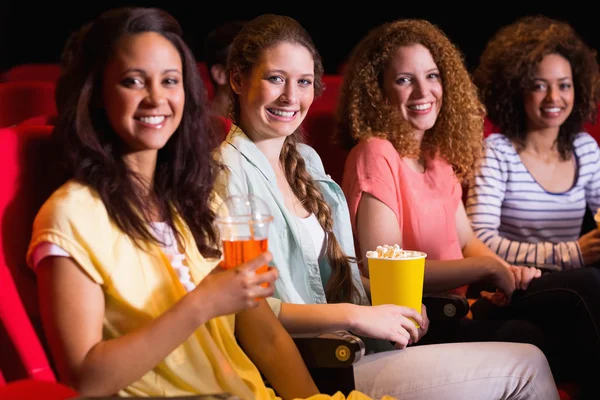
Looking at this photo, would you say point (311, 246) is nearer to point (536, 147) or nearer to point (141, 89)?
point (141, 89)

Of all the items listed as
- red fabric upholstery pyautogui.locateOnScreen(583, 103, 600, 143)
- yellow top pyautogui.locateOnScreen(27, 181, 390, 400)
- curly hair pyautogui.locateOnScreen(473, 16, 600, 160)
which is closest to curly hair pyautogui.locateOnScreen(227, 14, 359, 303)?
yellow top pyautogui.locateOnScreen(27, 181, 390, 400)

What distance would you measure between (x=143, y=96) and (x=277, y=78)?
60 cm

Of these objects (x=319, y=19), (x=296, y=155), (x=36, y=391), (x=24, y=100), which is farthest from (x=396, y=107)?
(x=319, y=19)

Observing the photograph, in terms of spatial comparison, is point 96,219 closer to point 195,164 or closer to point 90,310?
point 90,310

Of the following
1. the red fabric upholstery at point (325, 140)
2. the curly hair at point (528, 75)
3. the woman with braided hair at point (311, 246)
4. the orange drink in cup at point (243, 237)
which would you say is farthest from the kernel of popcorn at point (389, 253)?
the curly hair at point (528, 75)

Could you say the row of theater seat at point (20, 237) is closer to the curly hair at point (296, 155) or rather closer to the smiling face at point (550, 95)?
the curly hair at point (296, 155)

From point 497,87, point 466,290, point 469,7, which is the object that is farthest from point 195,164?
point 469,7

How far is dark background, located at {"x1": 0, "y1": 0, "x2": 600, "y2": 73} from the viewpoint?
14.8ft

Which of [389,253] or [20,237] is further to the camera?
[389,253]

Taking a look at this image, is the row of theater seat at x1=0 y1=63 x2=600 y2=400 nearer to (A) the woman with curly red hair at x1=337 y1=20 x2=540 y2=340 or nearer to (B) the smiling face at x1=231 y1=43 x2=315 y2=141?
(B) the smiling face at x1=231 y1=43 x2=315 y2=141

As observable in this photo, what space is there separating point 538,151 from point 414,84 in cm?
65

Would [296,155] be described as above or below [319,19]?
below

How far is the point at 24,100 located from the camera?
11.0ft

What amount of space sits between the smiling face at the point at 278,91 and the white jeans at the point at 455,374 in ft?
1.87
